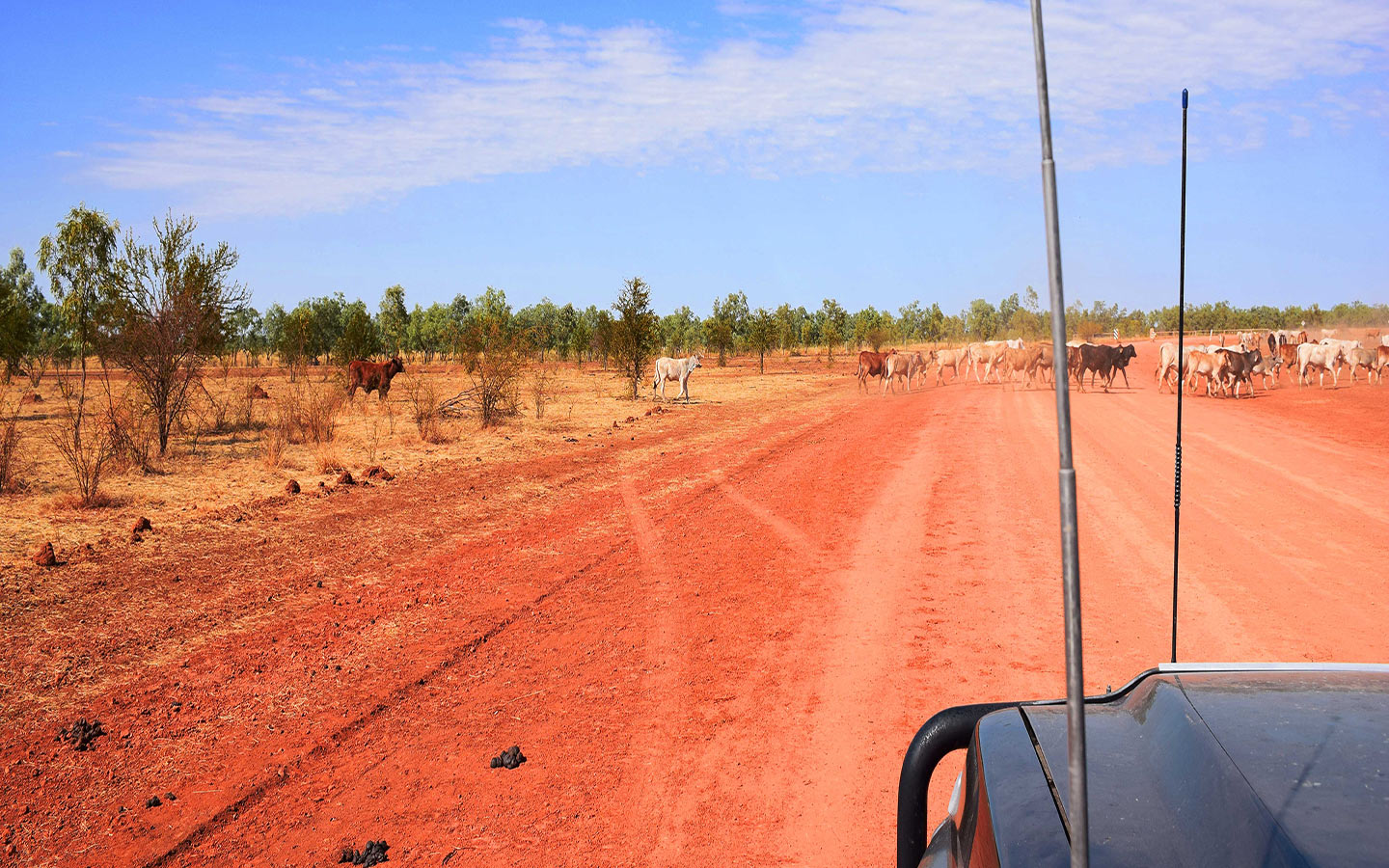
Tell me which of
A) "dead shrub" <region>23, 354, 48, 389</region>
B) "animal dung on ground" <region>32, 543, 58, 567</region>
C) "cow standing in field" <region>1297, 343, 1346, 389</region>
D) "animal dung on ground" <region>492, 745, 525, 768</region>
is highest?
"dead shrub" <region>23, 354, 48, 389</region>

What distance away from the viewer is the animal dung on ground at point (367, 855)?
176 inches

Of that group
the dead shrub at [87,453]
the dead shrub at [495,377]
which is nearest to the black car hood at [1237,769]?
the dead shrub at [87,453]

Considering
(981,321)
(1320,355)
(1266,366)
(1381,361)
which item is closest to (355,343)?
(1266,366)

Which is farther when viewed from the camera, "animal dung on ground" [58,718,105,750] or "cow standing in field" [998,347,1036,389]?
"cow standing in field" [998,347,1036,389]

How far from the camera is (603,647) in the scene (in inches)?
291

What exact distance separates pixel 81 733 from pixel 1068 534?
6574 millimetres

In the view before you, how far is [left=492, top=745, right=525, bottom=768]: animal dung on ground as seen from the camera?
5.41 meters

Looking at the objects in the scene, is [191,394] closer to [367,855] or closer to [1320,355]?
[367,855]

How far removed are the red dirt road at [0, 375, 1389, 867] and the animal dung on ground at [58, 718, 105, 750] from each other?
104 millimetres

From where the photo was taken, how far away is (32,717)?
6.27 metres

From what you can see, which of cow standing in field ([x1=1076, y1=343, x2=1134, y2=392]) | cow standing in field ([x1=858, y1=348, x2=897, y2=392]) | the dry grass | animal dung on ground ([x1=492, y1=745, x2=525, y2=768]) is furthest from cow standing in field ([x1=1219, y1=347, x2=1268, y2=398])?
animal dung on ground ([x1=492, y1=745, x2=525, y2=768])

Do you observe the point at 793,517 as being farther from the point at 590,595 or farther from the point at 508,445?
the point at 508,445

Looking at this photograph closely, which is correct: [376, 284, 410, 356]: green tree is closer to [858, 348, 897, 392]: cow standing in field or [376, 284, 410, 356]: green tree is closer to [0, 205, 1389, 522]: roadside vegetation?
[0, 205, 1389, 522]: roadside vegetation

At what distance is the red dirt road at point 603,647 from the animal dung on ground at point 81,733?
0.10 metres
